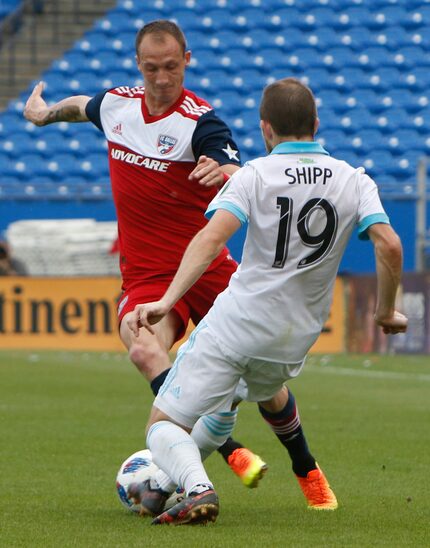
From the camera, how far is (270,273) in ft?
17.3

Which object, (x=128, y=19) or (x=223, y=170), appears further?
(x=128, y=19)

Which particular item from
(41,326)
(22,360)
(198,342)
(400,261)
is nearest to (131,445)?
(198,342)

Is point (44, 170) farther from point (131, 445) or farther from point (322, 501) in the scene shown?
point (322, 501)

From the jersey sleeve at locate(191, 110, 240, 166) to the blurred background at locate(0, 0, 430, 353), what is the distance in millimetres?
11657

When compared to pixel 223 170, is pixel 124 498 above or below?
below

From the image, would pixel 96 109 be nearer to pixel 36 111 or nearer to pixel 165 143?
pixel 36 111

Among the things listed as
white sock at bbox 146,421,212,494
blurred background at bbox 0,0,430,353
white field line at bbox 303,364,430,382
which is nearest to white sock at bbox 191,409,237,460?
white sock at bbox 146,421,212,494

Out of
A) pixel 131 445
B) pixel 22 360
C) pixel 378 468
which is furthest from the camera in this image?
pixel 22 360

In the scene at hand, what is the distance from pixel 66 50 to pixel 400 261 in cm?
2314

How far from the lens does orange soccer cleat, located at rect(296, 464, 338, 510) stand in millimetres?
6160

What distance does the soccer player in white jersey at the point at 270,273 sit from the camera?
16.7 ft

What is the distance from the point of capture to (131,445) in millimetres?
8711

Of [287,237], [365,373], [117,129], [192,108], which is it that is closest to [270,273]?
[287,237]

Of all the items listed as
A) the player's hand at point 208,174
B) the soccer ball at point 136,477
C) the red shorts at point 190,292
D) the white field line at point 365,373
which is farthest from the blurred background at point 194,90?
the player's hand at point 208,174
